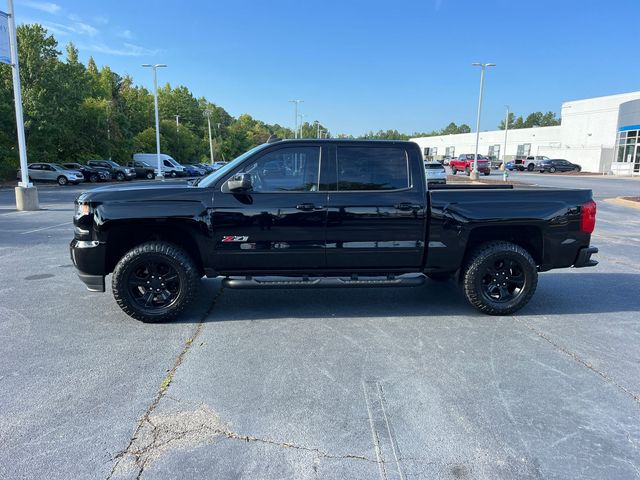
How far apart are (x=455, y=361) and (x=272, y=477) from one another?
83.4 inches

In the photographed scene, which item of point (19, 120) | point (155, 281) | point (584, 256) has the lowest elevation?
point (155, 281)

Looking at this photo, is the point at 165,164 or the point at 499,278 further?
the point at 165,164

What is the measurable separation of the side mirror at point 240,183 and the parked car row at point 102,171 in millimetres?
19794

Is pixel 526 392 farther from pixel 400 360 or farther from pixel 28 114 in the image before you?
pixel 28 114

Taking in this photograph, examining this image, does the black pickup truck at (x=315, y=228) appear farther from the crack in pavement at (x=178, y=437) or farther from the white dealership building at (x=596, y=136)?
the white dealership building at (x=596, y=136)

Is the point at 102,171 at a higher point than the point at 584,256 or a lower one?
higher

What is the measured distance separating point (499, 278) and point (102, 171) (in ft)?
→ 124

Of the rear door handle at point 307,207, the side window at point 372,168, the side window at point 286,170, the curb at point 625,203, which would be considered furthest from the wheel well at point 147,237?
the curb at point 625,203

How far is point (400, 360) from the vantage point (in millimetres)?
4047

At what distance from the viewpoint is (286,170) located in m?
4.95

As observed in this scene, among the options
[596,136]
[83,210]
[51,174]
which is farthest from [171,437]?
[596,136]

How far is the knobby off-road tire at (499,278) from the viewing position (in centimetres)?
511

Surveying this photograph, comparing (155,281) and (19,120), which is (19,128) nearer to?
(19,120)

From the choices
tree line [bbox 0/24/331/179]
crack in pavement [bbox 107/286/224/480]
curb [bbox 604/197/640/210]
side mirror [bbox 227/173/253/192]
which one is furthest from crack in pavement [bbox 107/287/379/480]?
tree line [bbox 0/24/331/179]
